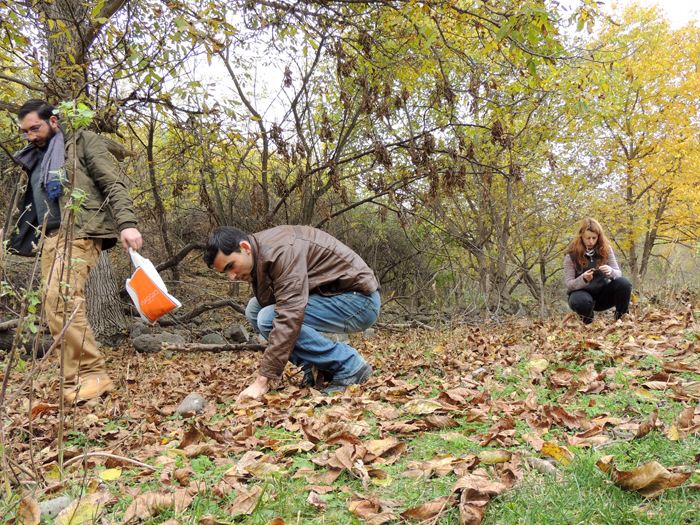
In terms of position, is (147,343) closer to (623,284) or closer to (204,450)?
(204,450)

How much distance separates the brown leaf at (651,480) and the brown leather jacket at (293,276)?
200 cm

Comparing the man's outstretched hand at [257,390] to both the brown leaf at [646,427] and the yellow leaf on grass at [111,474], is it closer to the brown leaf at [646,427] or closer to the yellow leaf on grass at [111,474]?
the yellow leaf on grass at [111,474]

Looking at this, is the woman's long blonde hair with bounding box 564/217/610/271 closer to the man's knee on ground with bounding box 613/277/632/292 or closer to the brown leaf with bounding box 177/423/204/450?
the man's knee on ground with bounding box 613/277/632/292

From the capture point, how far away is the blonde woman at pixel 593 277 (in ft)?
15.5

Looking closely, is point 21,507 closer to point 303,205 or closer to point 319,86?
point 303,205

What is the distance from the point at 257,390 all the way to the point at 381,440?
1.27m

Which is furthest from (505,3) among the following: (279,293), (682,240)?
(682,240)

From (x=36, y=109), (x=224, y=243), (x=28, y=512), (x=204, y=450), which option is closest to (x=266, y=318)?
(x=224, y=243)

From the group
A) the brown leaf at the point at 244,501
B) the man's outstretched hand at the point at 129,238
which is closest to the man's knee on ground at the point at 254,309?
the man's outstretched hand at the point at 129,238

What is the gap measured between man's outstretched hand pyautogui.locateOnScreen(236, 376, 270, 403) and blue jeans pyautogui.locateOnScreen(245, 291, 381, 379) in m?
0.31

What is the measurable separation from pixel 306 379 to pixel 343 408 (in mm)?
1052

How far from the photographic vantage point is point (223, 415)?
2.66 m

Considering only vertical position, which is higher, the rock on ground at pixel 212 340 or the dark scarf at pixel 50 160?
the dark scarf at pixel 50 160

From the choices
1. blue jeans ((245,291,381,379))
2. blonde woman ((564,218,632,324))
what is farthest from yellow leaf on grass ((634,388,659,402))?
blonde woman ((564,218,632,324))
